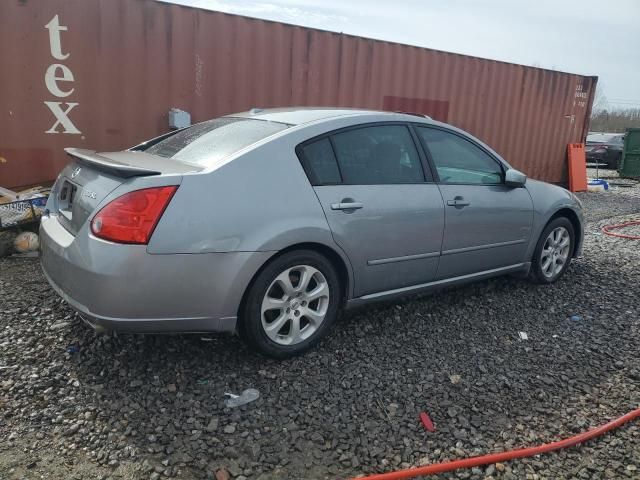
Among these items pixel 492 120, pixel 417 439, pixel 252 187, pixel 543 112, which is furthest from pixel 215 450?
pixel 543 112

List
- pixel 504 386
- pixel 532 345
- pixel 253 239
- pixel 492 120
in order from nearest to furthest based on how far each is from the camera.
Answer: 1. pixel 253 239
2. pixel 504 386
3. pixel 532 345
4. pixel 492 120

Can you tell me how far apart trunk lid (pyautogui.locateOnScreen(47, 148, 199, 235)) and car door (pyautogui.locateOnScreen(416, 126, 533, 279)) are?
1865 mm

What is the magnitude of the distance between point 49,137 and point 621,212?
9.08m

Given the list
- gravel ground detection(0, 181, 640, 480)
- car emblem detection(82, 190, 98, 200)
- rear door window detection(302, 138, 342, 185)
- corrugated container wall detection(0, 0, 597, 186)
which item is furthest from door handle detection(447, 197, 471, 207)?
corrugated container wall detection(0, 0, 597, 186)

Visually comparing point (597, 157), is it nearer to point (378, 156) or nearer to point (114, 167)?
point (378, 156)

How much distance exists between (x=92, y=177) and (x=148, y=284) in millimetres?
783

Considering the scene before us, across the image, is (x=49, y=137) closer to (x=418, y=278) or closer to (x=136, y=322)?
(x=136, y=322)

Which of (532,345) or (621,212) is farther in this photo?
(621,212)

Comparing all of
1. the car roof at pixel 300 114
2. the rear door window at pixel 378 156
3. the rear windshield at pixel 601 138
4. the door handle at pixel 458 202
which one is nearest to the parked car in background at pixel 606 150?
the rear windshield at pixel 601 138

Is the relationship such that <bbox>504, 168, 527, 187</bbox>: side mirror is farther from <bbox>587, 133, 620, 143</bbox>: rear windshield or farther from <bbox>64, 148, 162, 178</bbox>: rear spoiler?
<bbox>587, 133, 620, 143</bbox>: rear windshield

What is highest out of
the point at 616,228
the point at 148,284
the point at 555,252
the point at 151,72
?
the point at 151,72

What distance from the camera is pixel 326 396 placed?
277cm

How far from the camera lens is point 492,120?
32.6 ft

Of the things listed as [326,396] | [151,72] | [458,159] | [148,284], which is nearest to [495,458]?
[326,396]
